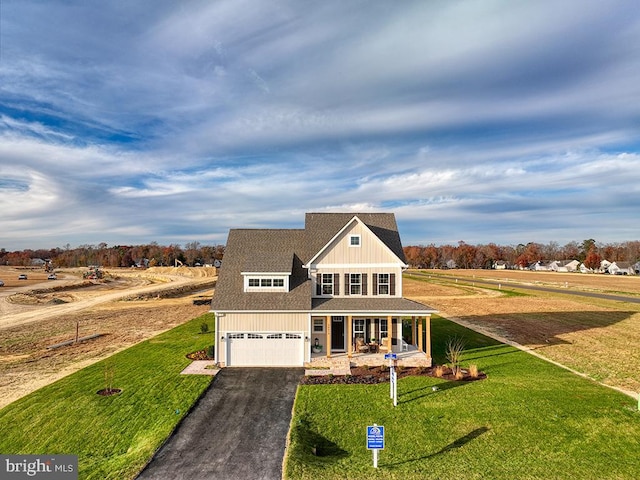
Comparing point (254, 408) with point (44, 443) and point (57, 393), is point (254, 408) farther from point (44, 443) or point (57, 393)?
point (57, 393)

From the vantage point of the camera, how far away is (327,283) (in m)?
27.5

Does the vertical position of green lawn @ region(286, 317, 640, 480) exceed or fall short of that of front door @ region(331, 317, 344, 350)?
it falls short

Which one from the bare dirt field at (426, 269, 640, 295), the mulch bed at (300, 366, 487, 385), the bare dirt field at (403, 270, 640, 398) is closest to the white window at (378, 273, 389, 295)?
the mulch bed at (300, 366, 487, 385)

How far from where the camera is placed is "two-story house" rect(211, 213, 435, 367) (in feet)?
81.0

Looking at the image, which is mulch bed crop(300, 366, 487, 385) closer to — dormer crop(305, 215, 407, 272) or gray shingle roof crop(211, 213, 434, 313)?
gray shingle roof crop(211, 213, 434, 313)

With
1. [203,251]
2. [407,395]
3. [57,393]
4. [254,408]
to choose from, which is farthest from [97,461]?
[203,251]

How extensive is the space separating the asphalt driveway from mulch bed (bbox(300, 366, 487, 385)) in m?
1.43

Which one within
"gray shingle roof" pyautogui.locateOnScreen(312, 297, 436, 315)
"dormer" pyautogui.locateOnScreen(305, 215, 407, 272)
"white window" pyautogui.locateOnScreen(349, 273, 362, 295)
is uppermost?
"dormer" pyautogui.locateOnScreen(305, 215, 407, 272)

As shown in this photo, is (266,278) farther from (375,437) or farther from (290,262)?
(375,437)

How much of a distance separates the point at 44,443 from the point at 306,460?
35.2ft

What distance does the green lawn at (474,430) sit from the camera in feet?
42.3

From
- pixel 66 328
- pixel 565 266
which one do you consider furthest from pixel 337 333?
pixel 565 266

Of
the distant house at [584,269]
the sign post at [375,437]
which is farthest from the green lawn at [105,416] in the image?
the distant house at [584,269]

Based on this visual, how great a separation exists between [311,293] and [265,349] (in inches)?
192
